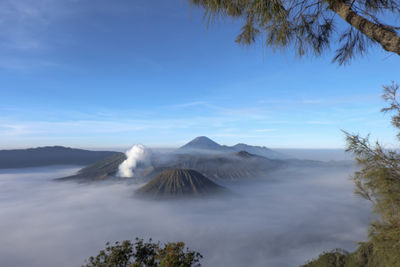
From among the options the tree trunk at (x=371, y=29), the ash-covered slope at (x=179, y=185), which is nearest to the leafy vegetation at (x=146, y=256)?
the tree trunk at (x=371, y=29)

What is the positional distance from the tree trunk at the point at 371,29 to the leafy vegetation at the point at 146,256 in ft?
19.1

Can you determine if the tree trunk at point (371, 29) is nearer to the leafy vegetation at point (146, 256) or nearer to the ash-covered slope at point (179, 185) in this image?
the leafy vegetation at point (146, 256)

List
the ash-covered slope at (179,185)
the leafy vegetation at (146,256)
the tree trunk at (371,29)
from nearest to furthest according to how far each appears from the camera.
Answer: the tree trunk at (371,29), the leafy vegetation at (146,256), the ash-covered slope at (179,185)

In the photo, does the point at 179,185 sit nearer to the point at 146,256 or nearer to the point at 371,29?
the point at 146,256

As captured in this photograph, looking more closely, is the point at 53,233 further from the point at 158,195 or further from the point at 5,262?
the point at 158,195

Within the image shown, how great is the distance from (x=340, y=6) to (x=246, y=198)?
20854 cm

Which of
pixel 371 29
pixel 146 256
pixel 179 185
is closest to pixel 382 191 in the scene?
pixel 371 29

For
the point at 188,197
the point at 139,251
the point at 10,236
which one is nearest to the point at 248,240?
the point at 188,197

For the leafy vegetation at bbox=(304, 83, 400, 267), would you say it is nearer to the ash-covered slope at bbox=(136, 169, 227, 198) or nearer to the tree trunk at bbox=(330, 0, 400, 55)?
the tree trunk at bbox=(330, 0, 400, 55)

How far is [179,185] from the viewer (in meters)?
148

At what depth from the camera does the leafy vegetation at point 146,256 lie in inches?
196

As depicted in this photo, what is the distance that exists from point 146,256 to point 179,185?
5689 inches

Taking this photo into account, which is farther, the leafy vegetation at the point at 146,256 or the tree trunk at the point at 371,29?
the leafy vegetation at the point at 146,256

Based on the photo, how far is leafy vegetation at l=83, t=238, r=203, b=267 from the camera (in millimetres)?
4980
